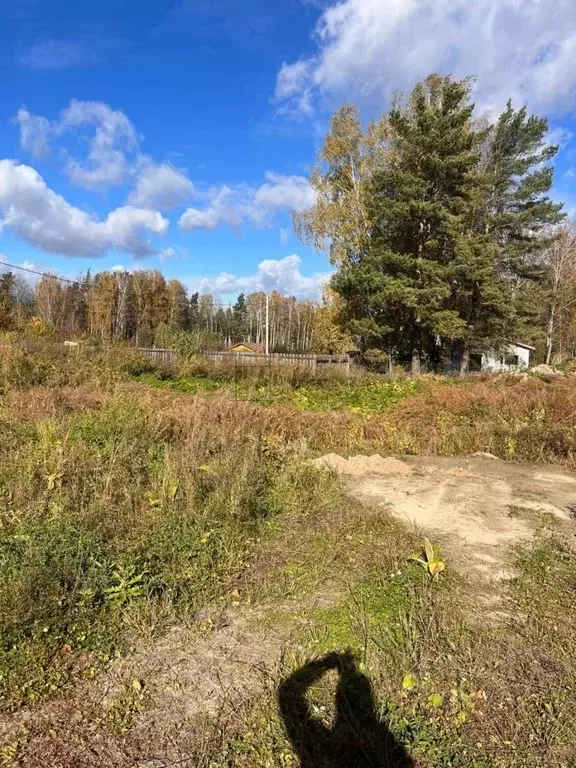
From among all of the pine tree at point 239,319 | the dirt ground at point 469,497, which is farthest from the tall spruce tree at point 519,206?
the pine tree at point 239,319

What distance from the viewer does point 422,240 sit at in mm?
22984

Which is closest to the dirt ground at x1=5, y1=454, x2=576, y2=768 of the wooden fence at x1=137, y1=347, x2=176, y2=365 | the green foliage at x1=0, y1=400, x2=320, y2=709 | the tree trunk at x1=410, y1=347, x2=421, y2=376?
the green foliage at x1=0, y1=400, x2=320, y2=709

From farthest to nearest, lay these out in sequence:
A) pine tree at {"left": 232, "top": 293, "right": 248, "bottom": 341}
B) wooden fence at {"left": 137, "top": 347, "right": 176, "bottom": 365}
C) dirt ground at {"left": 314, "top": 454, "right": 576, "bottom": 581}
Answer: pine tree at {"left": 232, "top": 293, "right": 248, "bottom": 341} < wooden fence at {"left": 137, "top": 347, "right": 176, "bottom": 365} < dirt ground at {"left": 314, "top": 454, "right": 576, "bottom": 581}

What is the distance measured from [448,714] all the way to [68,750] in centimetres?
163

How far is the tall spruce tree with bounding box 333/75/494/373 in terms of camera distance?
2064 centimetres

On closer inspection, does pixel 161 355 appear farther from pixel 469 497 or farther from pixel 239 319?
pixel 239 319

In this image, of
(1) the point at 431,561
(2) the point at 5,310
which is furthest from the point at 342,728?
(2) the point at 5,310

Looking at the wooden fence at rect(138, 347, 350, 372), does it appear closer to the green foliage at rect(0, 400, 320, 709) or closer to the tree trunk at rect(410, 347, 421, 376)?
the tree trunk at rect(410, 347, 421, 376)

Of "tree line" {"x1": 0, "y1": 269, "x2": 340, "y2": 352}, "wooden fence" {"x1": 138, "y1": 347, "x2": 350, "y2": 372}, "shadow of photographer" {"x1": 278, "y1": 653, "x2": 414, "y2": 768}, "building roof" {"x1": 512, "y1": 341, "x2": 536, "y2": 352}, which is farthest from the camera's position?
"tree line" {"x1": 0, "y1": 269, "x2": 340, "y2": 352}

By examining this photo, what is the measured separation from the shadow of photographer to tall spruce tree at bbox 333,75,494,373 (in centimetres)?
1887

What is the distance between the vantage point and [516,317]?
2342 centimetres

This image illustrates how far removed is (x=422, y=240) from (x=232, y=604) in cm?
2227

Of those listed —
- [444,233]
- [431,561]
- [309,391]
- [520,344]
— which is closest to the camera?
[431,561]

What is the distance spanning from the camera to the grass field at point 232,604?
217 cm
